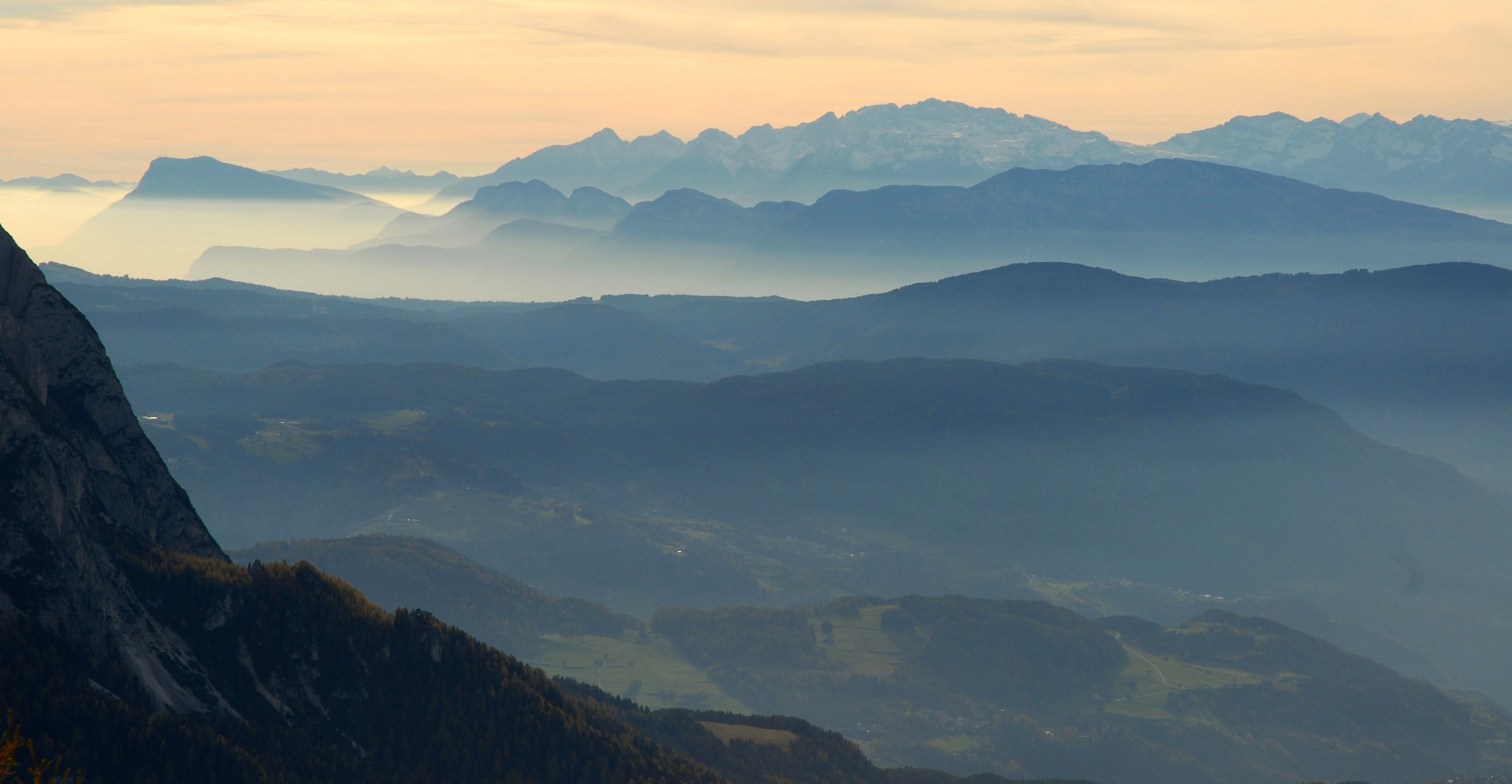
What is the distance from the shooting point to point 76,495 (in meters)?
66.8

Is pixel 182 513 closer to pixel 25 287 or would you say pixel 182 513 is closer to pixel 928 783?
pixel 25 287

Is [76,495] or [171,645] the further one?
[171,645]

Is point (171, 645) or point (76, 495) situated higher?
point (76, 495)

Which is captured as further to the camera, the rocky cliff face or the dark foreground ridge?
the dark foreground ridge

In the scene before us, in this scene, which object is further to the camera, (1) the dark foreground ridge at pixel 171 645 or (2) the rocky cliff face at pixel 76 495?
(1) the dark foreground ridge at pixel 171 645

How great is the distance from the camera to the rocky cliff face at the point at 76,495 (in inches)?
2422

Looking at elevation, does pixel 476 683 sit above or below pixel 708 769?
above

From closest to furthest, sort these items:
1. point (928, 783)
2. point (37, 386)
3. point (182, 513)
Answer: point (37, 386) → point (182, 513) → point (928, 783)

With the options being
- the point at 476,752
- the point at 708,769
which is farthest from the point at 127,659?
the point at 708,769

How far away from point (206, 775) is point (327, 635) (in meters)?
19.5

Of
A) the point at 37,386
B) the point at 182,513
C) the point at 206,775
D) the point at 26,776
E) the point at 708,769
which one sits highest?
the point at 37,386

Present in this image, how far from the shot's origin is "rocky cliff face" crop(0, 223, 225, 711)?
6153cm

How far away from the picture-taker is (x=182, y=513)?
81875mm

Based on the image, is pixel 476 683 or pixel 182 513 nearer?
pixel 182 513
